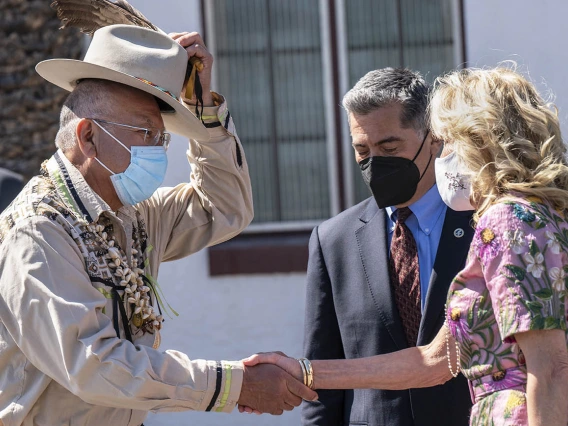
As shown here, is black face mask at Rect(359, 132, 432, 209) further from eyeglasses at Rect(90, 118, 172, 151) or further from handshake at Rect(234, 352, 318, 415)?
eyeglasses at Rect(90, 118, 172, 151)

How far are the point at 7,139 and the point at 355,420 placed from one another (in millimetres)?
3801

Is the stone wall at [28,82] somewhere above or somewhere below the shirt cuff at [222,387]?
above

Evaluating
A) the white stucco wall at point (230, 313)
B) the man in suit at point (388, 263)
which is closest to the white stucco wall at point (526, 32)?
the white stucco wall at point (230, 313)

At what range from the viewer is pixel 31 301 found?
2816 mm

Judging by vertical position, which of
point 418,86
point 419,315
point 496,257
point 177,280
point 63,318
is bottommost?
point 177,280

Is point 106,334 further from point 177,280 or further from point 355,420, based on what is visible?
point 177,280

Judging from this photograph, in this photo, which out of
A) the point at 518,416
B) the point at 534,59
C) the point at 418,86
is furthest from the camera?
the point at 534,59

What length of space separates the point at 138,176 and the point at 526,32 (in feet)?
12.2

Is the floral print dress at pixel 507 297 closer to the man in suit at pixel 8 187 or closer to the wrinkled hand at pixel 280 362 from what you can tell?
the wrinkled hand at pixel 280 362

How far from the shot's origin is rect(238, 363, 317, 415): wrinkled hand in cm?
321

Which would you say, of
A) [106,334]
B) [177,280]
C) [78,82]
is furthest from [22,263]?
[177,280]

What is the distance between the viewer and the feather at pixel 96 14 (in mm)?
3502

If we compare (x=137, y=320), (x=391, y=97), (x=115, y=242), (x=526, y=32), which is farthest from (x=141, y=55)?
(x=526, y=32)

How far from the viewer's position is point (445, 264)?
338cm
